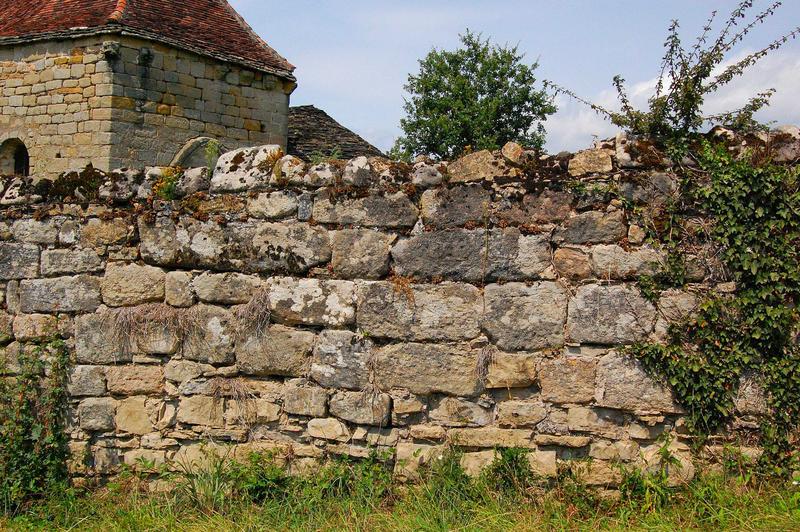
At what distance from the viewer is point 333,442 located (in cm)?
471

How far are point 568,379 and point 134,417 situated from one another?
295cm

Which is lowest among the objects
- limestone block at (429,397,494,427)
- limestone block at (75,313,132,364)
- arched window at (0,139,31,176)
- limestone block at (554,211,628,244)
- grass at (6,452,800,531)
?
grass at (6,452,800,531)

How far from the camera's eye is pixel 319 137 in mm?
17984

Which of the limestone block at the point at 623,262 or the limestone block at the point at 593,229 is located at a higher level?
the limestone block at the point at 593,229

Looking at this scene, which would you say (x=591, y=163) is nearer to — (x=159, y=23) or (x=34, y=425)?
(x=34, y=425)

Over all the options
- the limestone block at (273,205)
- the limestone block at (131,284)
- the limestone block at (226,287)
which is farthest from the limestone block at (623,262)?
the limestone block at (131,284)

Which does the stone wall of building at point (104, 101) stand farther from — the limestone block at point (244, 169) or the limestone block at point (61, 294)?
the limestone block at point (244, 169)

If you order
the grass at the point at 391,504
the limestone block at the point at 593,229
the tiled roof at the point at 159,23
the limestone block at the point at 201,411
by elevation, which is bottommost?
the grass at the point at 391,504

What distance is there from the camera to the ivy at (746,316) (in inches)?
156

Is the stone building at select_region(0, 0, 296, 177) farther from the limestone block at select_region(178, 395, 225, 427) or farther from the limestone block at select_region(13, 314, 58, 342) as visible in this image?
the limestone block at select_region(178, 395, 225, 427)

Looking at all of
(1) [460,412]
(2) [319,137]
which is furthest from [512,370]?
(2) [319,137]

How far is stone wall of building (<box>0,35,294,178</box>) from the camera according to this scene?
13.9 metres

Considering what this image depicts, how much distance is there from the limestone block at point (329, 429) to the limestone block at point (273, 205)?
1.35 m

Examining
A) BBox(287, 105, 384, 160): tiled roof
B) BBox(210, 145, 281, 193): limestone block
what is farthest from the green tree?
BBox(210, 145, 281, 193): limestone block
